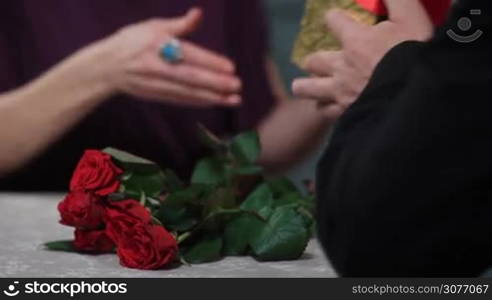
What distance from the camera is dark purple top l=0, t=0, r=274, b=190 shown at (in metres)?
1.28

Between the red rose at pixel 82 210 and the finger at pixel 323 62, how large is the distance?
212 millimetres

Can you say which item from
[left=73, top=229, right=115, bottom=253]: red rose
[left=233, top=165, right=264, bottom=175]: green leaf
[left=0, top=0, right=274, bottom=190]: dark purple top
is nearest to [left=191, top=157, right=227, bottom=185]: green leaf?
[left=233, top=165, right=264, bottom=175]: green leaf

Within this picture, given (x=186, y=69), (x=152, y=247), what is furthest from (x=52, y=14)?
(x=152, y=247)

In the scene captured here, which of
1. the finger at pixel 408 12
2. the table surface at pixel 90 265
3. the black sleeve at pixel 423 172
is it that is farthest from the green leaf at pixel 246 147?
the black sleeve at pixel 423 172

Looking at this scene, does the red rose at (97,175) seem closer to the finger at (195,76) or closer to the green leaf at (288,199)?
the green leaf at (288,199)

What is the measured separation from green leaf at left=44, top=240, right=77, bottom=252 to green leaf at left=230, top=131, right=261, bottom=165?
18 centimetres

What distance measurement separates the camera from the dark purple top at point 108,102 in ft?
4.20

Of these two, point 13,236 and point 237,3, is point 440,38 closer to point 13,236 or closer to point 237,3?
point 13,236

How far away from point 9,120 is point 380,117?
79 cm

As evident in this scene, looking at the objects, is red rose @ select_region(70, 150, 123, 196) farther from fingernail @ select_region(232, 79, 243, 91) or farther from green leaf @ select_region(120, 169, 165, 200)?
fingernail @ select_region(232, 79, 243, 91)

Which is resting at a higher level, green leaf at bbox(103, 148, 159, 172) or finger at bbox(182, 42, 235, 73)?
green leaf at bbox(103, 148, 159, 172)

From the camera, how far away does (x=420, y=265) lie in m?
0.50

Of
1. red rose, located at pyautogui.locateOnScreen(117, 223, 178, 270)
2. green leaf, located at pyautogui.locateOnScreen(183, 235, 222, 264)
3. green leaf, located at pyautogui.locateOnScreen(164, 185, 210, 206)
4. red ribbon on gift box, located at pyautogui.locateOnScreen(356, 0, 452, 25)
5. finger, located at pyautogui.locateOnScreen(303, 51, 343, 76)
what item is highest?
red ribbon on gift box, located at pyautogui.locateOnScreen(356, 0, 452, 25)

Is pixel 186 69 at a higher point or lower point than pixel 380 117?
lower
